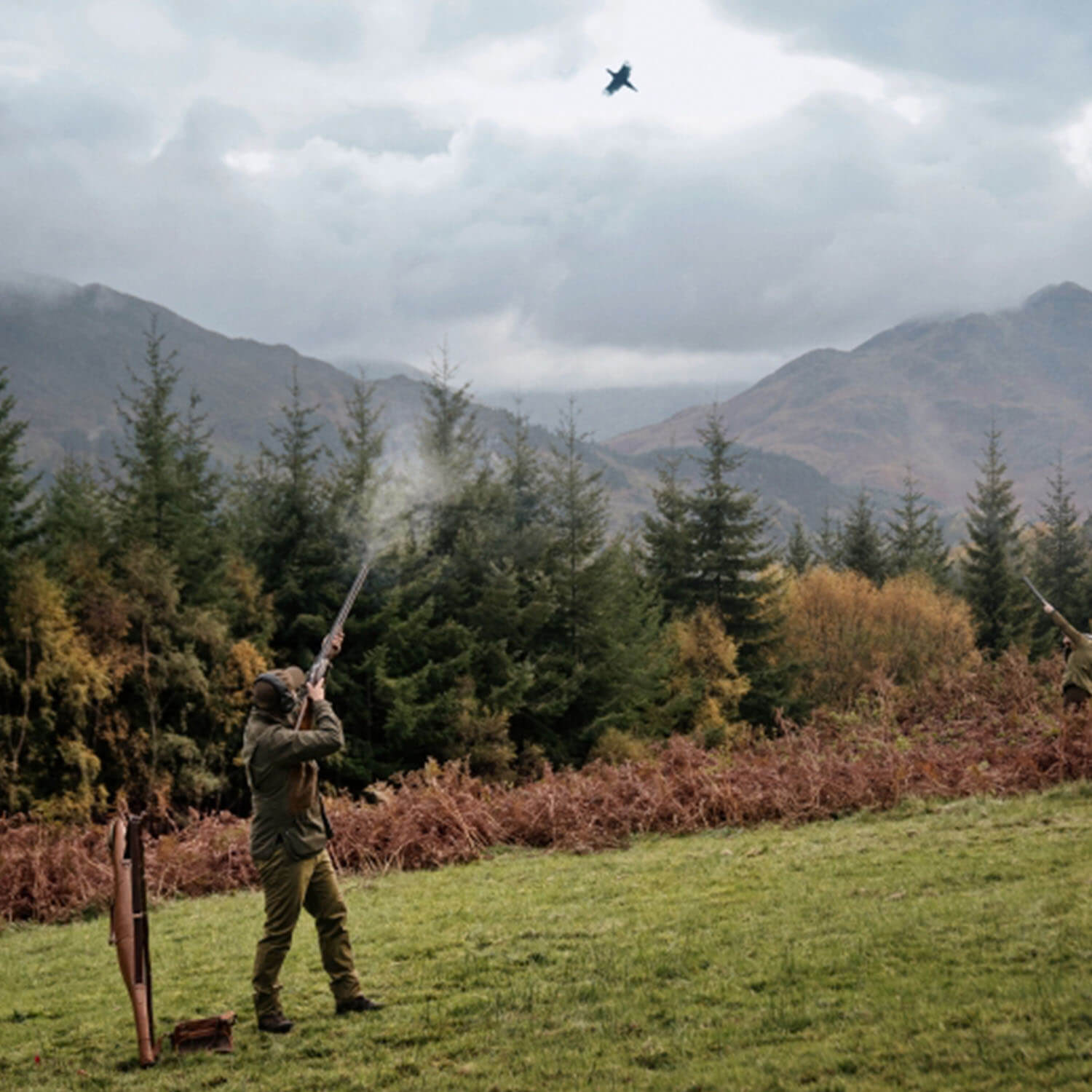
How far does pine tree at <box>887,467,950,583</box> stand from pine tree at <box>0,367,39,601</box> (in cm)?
5427

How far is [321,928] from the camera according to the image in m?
7.71

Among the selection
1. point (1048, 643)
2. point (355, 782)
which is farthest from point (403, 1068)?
point (1048, 643)

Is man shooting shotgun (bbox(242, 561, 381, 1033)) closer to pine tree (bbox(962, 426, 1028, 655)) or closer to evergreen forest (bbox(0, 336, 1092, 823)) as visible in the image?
evergreen forest (bbox(0, 336, 1092, 823))

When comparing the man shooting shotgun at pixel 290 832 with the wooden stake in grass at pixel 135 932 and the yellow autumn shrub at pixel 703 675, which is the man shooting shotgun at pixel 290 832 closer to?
the wooden stake in grass at pixel 135 932

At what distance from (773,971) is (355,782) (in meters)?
33.2

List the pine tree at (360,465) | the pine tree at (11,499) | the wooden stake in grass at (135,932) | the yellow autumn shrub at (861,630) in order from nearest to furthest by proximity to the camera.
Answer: the wooden stake in grass at (135,932), the pine tree at (11,499), the pine tree at (360,465), the yellow autumn shrub at (861,630)

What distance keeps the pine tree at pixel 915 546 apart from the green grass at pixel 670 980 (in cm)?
6566

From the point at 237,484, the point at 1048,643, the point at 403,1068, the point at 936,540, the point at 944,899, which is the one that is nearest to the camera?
the point at 403,1068

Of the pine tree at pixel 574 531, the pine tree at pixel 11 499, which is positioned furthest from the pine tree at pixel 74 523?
the pine tree at pixel 574 531

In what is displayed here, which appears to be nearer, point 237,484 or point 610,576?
point 610,576

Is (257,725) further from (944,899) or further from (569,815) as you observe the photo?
(569,815)

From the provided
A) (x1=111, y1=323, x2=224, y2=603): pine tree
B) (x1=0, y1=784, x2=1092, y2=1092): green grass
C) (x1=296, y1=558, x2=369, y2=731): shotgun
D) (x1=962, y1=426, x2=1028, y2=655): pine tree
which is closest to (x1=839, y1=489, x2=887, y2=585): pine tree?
(x1=962, y1=426, x2=1028, y2=655): pine tree

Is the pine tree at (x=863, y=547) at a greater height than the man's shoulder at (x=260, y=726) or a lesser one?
greater

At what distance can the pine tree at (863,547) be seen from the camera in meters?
72.9
